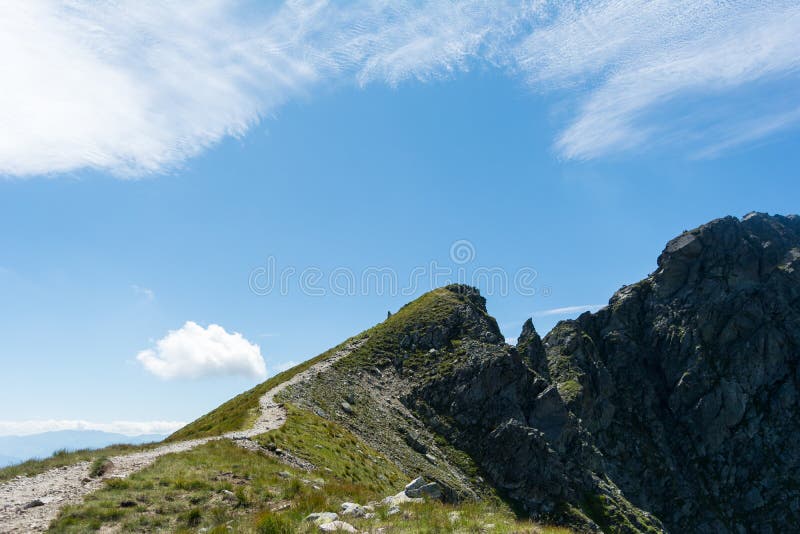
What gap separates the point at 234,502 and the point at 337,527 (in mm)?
9215

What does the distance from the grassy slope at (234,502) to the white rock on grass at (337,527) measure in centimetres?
51

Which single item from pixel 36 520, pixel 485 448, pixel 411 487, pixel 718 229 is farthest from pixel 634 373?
pixel 36 520

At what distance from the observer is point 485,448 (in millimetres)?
68438

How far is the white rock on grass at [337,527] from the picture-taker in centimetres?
1393

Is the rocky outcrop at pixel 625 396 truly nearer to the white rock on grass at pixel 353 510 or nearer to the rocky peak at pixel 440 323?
the rocky peak at pixel 440 323

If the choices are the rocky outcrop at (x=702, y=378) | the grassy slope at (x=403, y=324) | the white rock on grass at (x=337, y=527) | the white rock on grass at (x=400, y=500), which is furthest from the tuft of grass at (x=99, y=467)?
the rocky outcrop at (x=702, y=378)

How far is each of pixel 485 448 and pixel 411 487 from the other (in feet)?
170

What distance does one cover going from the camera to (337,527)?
46.4 ft

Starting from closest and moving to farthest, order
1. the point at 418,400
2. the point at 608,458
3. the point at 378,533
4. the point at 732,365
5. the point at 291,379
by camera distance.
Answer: the point at 378,533
the point at 291,379
the point at 418,400
the point at 608,458
the point at 732,365

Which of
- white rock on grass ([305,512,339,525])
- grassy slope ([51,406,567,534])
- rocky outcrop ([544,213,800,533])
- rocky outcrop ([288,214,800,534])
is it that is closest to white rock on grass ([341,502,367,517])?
grassy slope ([51,406,567,534])

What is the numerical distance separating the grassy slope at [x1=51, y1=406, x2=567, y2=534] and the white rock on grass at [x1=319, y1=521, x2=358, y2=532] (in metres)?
0.51

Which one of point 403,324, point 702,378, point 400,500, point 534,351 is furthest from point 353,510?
point 702,378

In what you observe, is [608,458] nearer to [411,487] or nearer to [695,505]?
[695,505]

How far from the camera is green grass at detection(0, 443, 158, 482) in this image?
80.6ft
